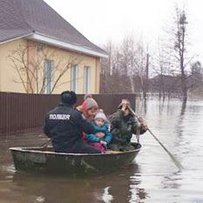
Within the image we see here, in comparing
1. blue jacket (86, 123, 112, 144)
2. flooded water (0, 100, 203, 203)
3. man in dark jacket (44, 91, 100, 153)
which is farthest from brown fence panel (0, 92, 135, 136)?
man in dark jacket (44, 91, 100, 153)

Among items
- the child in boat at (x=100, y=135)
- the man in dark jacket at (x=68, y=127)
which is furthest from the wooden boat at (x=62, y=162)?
the child in boat at (x=100, y=135)

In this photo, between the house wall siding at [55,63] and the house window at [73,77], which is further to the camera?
the house window at [73,77]

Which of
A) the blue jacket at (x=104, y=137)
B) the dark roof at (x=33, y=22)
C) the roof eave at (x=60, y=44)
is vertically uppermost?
the dark roof at (x=33, y=22)

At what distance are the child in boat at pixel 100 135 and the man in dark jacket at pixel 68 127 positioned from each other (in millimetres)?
693

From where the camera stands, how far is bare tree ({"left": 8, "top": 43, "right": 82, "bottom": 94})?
23.4 m

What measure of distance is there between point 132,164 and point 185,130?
1022 cm

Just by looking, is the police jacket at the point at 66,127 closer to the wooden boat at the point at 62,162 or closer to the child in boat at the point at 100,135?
the wooden boat at the point at 62,162

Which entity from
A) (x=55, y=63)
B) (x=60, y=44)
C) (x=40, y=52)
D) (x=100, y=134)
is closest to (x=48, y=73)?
(x=55, y=63)

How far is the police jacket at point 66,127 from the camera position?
33.1ft

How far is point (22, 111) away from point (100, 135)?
7757 millimetres

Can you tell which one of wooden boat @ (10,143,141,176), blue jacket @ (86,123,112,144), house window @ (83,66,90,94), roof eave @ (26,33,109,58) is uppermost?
roof eave @ (26,33,109,58)

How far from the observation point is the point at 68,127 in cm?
1012

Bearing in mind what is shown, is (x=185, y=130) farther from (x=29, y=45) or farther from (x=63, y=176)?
(x=63, y=176)

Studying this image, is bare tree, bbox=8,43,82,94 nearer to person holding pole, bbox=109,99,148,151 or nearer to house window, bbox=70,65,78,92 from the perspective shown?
house window, bbox=70,65,78,92
